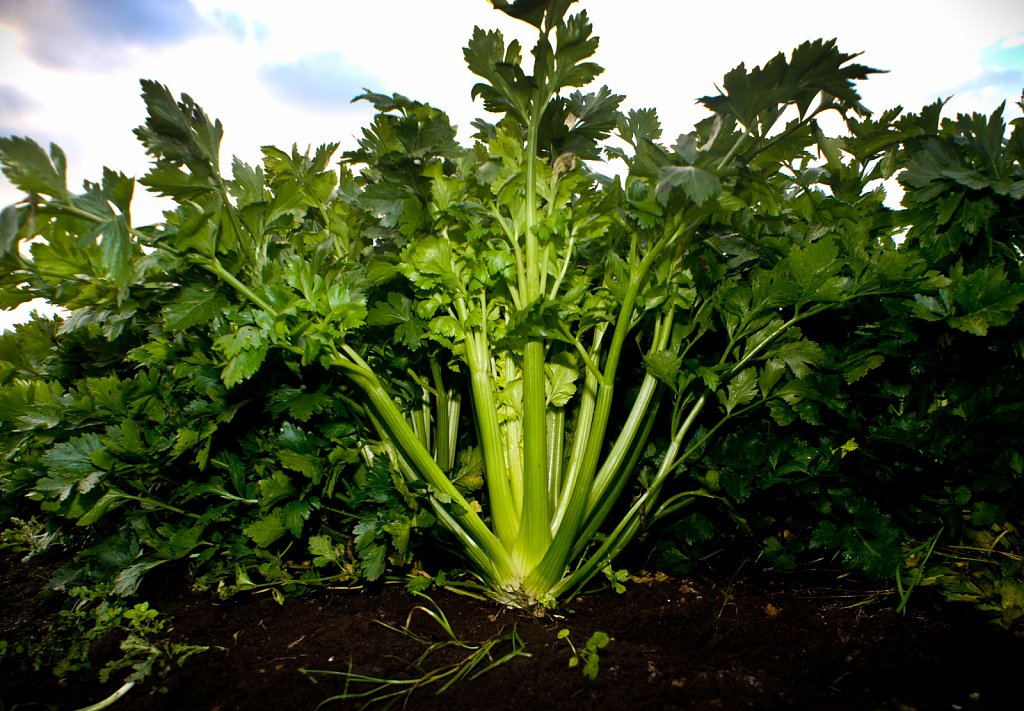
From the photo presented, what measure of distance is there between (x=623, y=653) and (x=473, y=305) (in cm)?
78

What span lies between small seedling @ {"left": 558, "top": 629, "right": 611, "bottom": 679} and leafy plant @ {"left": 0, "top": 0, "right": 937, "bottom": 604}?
20 cm

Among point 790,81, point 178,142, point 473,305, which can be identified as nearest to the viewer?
point 790,81

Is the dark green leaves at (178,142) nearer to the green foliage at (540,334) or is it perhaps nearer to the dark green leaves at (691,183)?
the green foliage at (540,334)

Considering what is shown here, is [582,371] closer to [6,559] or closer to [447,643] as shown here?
[447,643]

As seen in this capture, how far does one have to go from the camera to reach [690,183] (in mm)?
1092

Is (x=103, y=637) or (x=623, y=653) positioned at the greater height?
(x=103, y=637)

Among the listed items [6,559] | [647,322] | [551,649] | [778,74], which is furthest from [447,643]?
[6,559]

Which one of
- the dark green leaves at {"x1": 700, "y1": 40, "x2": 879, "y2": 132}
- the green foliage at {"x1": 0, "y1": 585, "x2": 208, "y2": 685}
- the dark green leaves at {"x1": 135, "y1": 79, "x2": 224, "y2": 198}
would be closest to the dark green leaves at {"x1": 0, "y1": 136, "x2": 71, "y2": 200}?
the dark green leaves at {"x1": 135, "y1": 79, "x2": 224, "y2": 198}

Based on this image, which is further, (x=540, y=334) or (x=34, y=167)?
(x=540, y=334)

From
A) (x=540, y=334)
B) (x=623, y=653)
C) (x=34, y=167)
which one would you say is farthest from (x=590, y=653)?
(x=34, y=167)

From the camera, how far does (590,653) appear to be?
1.14m

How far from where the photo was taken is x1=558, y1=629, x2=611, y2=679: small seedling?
1.08 metres

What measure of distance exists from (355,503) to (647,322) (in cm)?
84

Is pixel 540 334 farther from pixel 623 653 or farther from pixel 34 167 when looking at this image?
pixel 34 167
